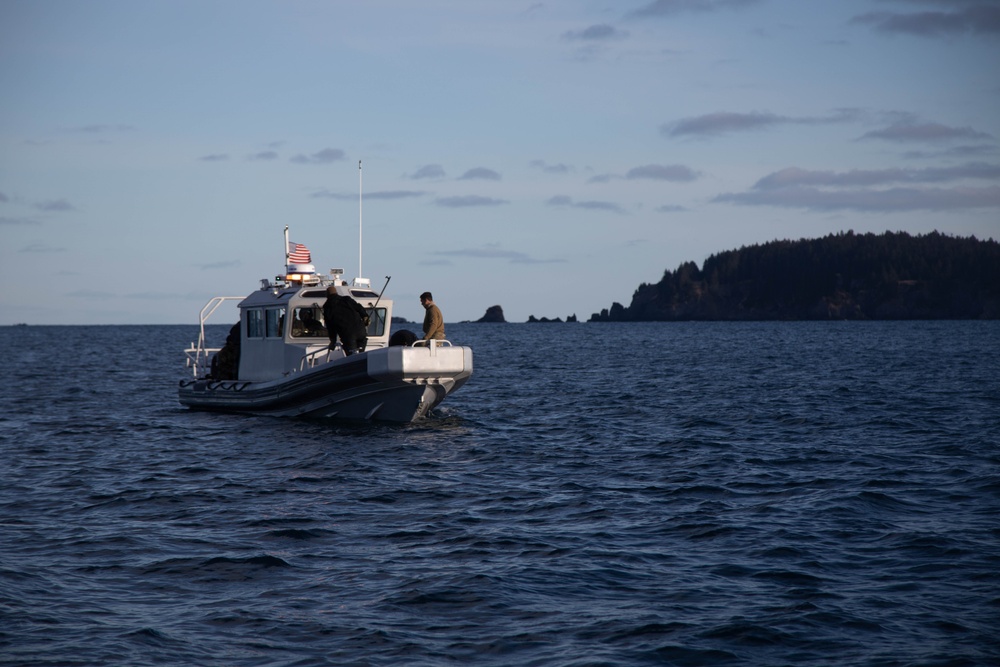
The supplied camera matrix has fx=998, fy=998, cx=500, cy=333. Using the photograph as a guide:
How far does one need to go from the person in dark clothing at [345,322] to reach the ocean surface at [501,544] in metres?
1.79

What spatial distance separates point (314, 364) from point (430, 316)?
324 centimetres

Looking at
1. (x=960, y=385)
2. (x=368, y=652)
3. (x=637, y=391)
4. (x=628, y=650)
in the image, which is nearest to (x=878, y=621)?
(x=628, y=650)

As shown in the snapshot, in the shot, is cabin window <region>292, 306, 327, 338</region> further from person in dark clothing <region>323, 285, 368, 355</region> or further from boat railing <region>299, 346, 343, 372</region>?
A: person in dark clothing <region>323, 285, 368, 355</region>

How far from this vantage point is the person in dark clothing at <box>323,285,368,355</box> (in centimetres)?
2047

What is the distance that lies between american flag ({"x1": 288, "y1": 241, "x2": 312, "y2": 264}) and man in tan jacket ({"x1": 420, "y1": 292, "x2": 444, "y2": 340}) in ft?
15.0

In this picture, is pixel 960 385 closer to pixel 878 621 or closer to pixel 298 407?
pixel 298 407

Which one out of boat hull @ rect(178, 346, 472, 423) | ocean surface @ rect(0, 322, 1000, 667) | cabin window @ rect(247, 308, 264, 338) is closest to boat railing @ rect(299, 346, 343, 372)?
boat hull @ rect(178, 346, 472, 423)

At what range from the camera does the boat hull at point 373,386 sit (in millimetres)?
19109

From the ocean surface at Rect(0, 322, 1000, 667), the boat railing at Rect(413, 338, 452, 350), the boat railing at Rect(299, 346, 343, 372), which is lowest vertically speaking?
the ocean surface at Rect(0, 322, 1000, 667)

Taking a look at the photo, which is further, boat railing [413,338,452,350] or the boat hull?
boat railing [413,338,452,350]

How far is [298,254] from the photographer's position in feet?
76.5

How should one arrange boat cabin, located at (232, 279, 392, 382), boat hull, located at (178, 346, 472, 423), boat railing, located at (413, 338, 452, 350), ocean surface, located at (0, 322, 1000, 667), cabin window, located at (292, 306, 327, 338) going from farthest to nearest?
cabin window, located at (292, 306, 327, 338) < boat cabin, located at (232, 279, 392, 382) < boat railing, located at (413, 338, 452, 350) < boat hull, located at (178, 346, 472, 423) < ocean surface, located at (0, 322, 1000, 667)

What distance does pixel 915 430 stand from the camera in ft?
66.8

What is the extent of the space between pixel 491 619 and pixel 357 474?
24.3 ft
